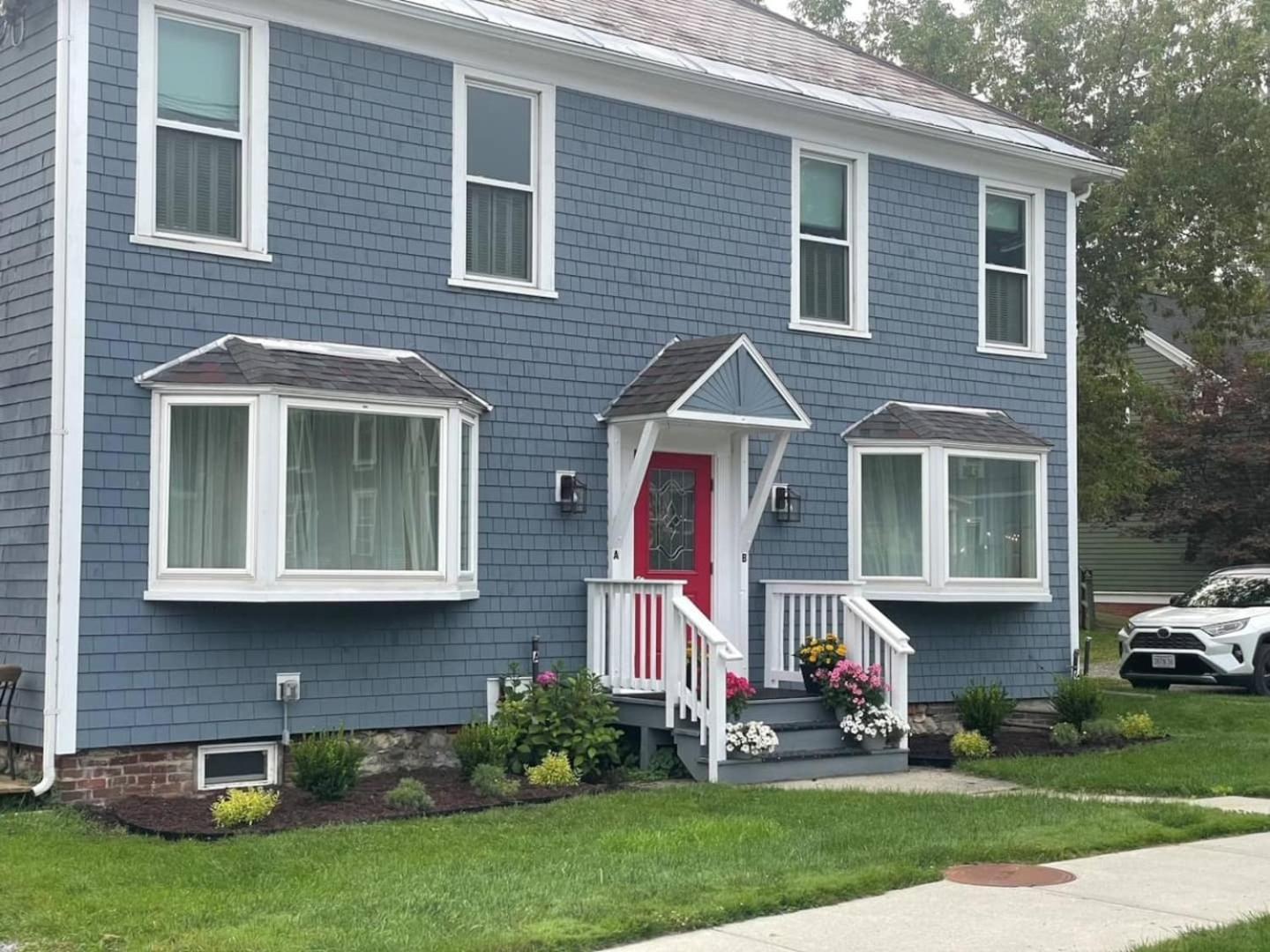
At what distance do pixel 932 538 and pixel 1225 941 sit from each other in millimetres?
7332

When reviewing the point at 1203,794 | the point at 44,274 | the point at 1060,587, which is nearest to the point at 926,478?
the point at 1060,587

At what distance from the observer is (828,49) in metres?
15.8

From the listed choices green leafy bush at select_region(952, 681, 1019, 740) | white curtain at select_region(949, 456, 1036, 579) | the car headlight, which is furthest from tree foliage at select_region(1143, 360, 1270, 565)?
green leafy bush at select_region(952, 681, 1019, 740)

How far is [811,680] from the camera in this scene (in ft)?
40.7

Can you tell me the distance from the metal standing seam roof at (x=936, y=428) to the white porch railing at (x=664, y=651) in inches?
114

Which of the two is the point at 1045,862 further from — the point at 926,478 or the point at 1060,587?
the point at 1060,587

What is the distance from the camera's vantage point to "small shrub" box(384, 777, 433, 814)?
9688 millimetres

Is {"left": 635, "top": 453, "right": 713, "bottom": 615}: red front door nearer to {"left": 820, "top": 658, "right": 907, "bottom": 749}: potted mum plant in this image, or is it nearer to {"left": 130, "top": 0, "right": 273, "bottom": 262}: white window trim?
{"left": 820, "top": 658, "right": 907, "bottom": 749}: potted mum plant

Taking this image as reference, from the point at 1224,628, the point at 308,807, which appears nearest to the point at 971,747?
the point at 308,807

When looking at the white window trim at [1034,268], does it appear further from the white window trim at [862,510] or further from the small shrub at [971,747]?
the small shrub at [971,747]

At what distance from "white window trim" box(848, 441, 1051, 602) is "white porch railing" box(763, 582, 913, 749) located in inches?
13.7

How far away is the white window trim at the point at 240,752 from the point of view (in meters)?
10.3

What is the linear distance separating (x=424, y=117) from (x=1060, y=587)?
7.67 m

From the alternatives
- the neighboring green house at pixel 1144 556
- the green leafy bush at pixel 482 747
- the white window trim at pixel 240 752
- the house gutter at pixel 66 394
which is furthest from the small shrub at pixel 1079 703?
the neighboring green house at pixel 1144 556
